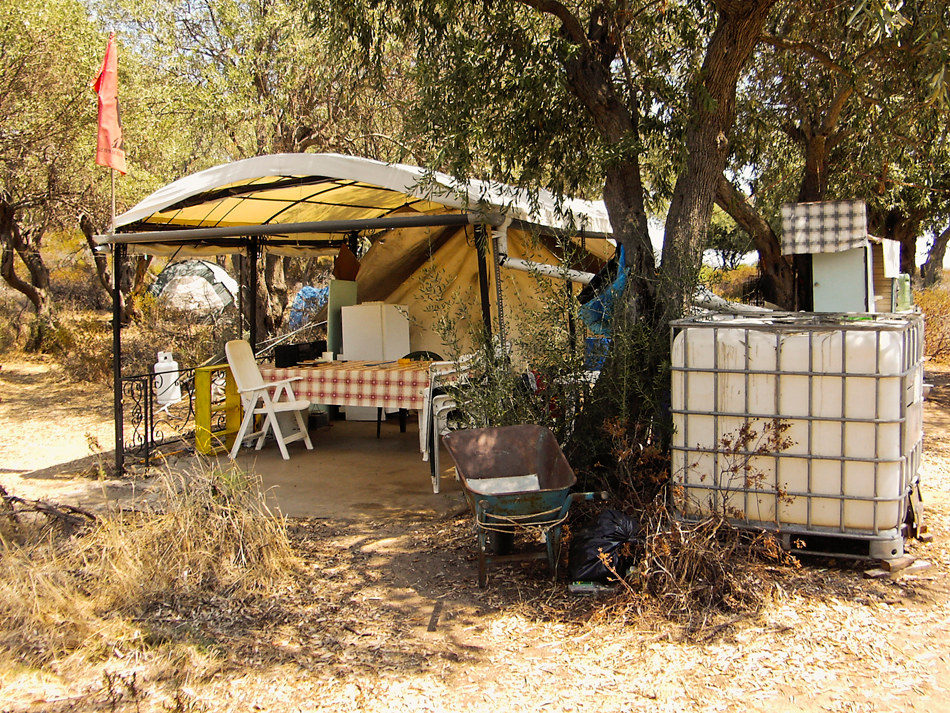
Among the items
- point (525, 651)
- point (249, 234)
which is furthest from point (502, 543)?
point (249, 234)

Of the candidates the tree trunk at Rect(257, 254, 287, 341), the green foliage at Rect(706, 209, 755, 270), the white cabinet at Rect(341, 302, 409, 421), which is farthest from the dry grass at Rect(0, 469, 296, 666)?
the green foliage at Rect(706, 209, 755, 270)

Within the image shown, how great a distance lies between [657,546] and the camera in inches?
140

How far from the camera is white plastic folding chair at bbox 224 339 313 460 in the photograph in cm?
659

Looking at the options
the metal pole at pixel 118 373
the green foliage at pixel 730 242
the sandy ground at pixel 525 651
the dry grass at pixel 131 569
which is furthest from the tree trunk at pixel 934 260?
the dry grass at pixel 131 569

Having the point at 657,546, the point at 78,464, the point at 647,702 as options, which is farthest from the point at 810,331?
the point at 78,464

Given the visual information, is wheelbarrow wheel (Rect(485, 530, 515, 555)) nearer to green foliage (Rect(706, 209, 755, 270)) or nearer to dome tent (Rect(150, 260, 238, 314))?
green foliage (Rect(706, 209, 755, 270))

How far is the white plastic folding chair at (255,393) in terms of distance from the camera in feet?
21.6

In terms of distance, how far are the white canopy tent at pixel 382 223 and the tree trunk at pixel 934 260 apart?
12188mm

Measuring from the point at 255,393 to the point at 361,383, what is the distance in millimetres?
941

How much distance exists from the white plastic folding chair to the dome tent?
1143 cm

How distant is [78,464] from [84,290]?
17.3 m

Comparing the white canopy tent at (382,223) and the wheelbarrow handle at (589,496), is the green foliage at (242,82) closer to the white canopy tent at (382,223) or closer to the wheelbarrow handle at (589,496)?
the white canopy tent at (382,223)

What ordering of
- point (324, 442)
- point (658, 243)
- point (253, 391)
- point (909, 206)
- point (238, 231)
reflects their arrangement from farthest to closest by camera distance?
point (909, 206)
point (658, 243)
point (324, 442)
point (253, 391)
point (238, 231)

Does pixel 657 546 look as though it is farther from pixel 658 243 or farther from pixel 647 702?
pixel 658 243
